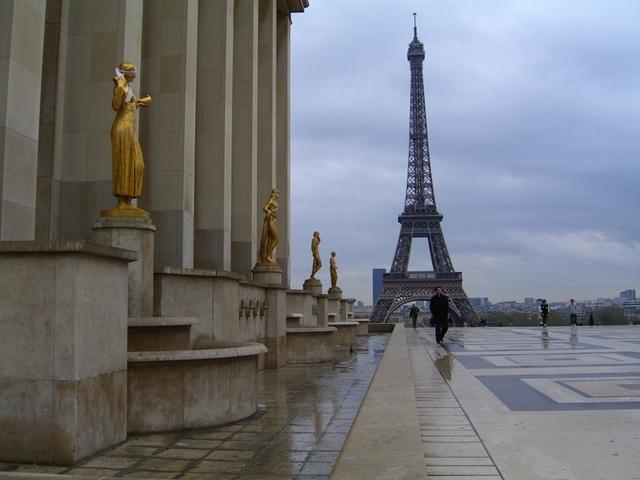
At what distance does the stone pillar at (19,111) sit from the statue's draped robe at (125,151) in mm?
2252

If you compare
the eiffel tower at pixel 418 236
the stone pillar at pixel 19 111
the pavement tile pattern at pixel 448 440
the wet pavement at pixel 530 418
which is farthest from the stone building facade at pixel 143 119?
the eiffel tower at pixel 418 236

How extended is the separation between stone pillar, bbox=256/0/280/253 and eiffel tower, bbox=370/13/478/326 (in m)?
60.2

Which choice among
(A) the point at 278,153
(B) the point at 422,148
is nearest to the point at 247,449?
(A) the point at 278,153

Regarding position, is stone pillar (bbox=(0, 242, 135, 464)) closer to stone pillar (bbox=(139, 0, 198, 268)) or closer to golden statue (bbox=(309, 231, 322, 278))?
stone pillar (bbox=(139, 0, 198, 268))

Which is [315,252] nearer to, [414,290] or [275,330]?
[275,330]

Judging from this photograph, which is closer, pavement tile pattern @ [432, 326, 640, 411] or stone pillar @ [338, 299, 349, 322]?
pavement tile pattern @ [432, 326, 640, 411]

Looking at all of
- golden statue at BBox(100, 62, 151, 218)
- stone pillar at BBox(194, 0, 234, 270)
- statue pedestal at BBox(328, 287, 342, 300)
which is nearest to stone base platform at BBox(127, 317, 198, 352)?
golden statue at BBox(100, 62, 151, 218)

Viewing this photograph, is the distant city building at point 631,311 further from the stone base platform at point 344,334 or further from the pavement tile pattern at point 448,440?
the pavement tile pattern at point 448,440

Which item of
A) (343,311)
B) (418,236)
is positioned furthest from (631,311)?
(343,311)

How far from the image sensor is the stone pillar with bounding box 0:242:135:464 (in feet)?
21.4

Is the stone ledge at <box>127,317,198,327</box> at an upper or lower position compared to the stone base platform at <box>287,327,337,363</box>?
upper

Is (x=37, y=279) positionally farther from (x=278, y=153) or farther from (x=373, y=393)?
(x=278, y=153)

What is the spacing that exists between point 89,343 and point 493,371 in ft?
31.7

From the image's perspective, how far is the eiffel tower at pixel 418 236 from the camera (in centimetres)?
8856
